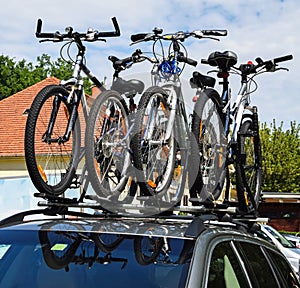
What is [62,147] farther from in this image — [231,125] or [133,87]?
[231,125]

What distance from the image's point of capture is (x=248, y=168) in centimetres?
688

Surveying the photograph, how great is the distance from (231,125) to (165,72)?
0.82 metres

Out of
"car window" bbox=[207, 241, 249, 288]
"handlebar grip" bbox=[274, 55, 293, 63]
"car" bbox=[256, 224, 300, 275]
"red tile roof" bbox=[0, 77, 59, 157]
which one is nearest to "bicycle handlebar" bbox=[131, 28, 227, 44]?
"handlebar grip" bbox=[274, 55, 293, 63]

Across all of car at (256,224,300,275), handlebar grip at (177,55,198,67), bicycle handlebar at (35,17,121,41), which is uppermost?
bicycle handlebar at (35,17,121,41)

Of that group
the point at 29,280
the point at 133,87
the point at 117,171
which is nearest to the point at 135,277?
the point at 29,280

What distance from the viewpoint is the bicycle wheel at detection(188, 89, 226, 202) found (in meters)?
5.67

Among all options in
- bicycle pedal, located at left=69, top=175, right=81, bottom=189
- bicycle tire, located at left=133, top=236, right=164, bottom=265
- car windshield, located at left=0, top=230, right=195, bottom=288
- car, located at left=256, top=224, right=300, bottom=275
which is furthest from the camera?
car, located at left=256, top=224, right=300, bottom=275

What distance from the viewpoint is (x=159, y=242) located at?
3.91 meters

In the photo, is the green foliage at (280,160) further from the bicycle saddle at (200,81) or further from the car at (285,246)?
the bicycle saddle at (200,81)

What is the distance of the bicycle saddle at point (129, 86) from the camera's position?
6168mm

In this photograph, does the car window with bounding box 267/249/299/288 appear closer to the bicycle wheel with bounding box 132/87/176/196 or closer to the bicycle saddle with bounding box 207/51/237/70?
the bicycle wheel with bounding box 132/87/176/196

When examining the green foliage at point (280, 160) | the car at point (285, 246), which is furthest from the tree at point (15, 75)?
the car at point (285, 246)

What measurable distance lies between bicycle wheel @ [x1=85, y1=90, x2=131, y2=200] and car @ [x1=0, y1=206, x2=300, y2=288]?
2.61 ft

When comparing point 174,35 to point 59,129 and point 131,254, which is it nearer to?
point 59,129
